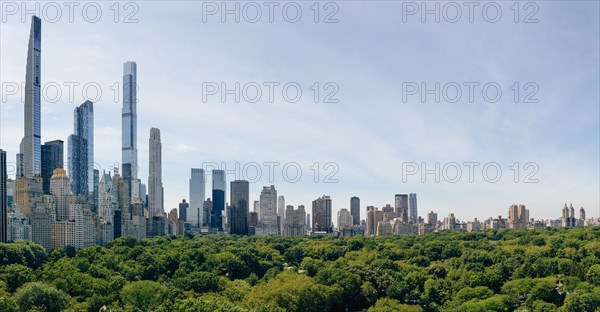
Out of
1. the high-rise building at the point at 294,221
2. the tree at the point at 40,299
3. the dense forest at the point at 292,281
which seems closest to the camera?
the tree at the point at 40,299

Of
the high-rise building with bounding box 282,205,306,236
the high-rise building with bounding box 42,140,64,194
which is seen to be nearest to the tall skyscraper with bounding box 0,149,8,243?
the high-rise building with bounding box 42,140,64,194

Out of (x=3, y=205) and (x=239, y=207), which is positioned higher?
(x=3, y=205)

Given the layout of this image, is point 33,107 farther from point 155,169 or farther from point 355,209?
point 355,209

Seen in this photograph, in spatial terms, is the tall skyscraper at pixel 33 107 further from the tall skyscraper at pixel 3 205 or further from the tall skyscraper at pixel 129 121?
the tall skyscraper at pixel 129 121

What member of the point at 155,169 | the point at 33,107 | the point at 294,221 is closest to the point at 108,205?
the point at 33,107

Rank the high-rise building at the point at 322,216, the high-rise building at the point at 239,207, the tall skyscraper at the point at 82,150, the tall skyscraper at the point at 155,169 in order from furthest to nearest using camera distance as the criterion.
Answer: the tall skyscraper at the point at 155,169 < the high-rise building at the point at 322,216 < the tall skyscraper at the point at 82,150 < the high-rise building at the point at 239,207

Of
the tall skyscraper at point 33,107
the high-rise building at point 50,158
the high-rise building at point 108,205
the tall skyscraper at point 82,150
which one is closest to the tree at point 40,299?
the high-rise building at point 108,205

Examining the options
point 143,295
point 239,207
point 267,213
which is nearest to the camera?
point 143,295
